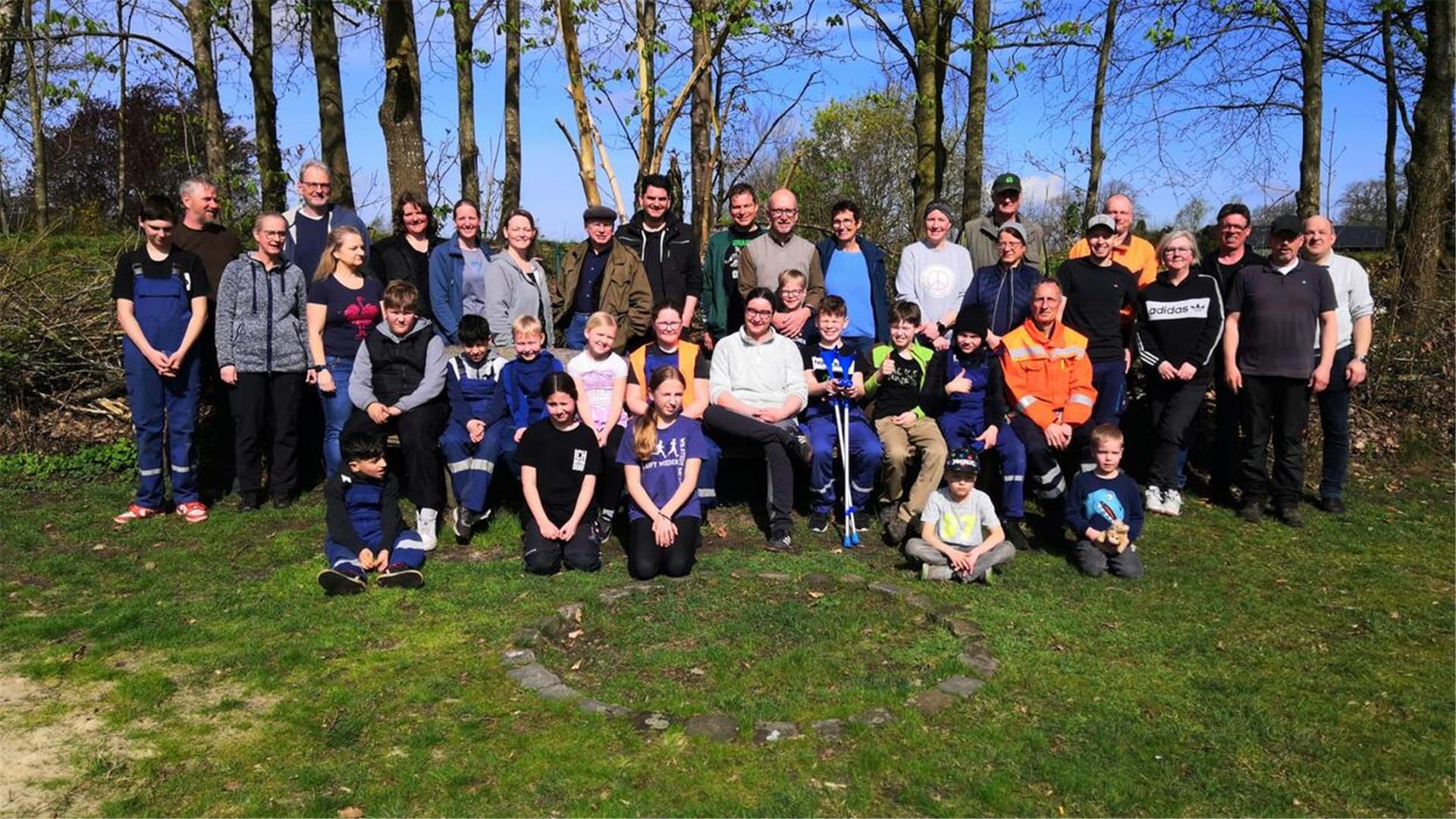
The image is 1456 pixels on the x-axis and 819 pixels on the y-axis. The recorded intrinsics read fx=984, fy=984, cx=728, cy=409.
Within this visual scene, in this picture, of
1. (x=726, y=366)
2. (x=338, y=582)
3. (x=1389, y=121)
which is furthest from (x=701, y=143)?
(x=1389, y=121)

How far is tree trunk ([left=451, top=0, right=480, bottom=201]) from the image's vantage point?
11.4 m

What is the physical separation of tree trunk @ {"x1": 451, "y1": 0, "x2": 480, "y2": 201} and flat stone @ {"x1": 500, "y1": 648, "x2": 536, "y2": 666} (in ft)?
26.2

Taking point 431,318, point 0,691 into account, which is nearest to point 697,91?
point 431,318

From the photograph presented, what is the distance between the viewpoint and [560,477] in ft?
18.9

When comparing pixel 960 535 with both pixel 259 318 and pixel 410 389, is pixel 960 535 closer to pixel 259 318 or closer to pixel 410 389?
pixel 410 389

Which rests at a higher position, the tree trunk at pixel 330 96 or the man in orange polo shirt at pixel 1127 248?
the tree trunk at pixel 330 96

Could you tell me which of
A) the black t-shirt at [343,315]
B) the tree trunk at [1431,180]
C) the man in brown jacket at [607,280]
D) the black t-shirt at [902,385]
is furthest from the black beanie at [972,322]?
the tree trunk at [1431,180]

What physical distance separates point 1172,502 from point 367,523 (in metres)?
5.32

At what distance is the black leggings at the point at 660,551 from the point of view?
5492 mm

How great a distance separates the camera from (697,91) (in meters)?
10.0

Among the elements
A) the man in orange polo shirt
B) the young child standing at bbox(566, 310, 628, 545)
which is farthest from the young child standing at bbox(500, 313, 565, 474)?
the man in orange polo shirt

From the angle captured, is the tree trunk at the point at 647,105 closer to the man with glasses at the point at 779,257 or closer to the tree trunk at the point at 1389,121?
the man with glasses at the point at 779,257

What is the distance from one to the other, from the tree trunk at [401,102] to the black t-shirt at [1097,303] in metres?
6.04

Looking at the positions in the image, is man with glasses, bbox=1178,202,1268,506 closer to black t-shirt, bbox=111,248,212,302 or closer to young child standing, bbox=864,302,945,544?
young child standing, bbox=864,302,945,544
